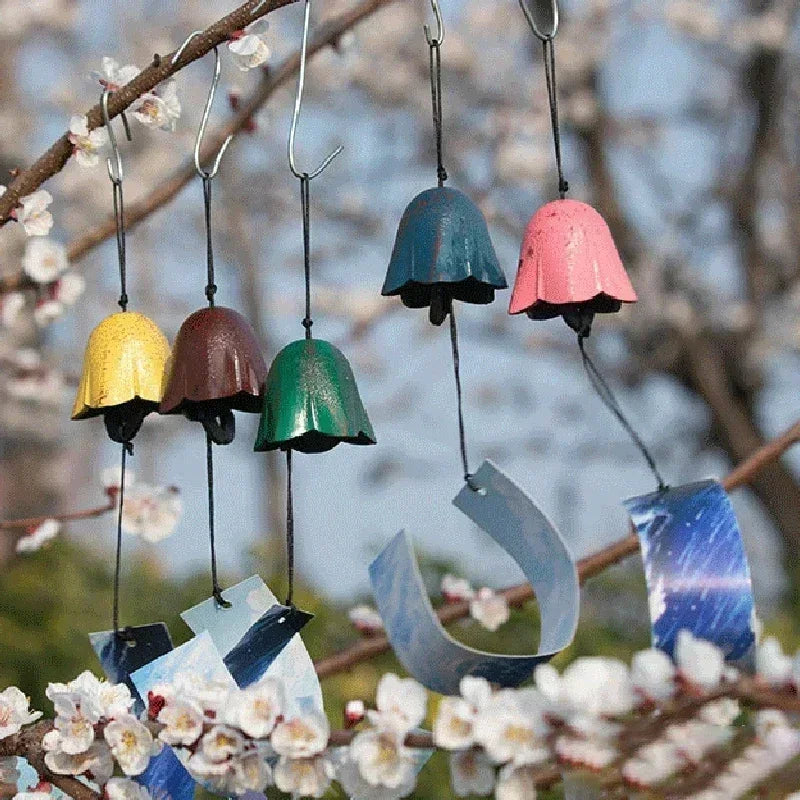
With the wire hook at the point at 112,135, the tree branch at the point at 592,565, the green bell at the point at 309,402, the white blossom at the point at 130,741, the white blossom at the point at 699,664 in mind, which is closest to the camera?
the white blossom at the point at 699,664

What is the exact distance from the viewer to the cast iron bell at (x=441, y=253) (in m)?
1.10

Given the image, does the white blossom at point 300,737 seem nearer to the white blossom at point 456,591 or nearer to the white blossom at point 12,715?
the white blossom at point 12,715

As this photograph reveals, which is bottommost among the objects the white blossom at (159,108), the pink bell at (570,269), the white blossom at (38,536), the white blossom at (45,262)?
the white blossom at (38,536)

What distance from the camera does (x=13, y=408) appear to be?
5547mm

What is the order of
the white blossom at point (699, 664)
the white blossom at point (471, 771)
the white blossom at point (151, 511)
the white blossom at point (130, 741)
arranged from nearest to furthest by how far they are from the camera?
the white blossom at point (699, 664) < the white blossom at point (471, 771) < the white blossom at point (130, 741) < the white blossom at point (151, 511)

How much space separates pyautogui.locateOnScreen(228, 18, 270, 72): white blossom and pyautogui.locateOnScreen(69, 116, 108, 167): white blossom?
16 cm

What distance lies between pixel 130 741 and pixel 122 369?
1.23 ft

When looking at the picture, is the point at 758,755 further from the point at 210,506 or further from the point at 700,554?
the point at 210,506

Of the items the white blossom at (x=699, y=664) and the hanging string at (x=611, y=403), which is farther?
the hanging string at (x=611, y=403)

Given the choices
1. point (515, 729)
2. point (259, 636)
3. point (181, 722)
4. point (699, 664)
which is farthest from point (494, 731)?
point (259, 636)

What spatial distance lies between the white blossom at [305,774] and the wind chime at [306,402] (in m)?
0.22

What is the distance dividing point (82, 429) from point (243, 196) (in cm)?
262

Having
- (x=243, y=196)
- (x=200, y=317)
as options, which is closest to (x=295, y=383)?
(x=200, y=317)

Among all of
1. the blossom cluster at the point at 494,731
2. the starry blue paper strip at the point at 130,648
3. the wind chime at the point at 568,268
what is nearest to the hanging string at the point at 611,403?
the wind chime at the point at 568,268
